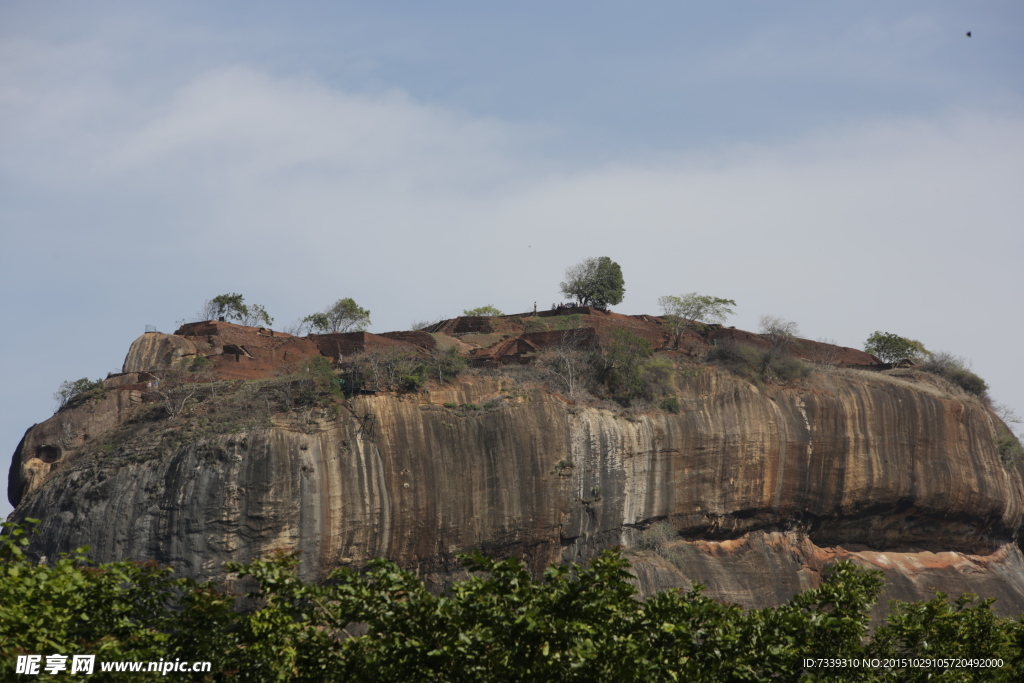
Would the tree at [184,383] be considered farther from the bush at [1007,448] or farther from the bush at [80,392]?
the bush at [1007,448]

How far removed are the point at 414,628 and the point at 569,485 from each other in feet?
72.7

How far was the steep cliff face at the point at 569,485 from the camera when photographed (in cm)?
3572

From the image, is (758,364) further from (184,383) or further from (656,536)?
(184,383)

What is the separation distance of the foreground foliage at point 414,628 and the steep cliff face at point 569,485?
16848 millimetres

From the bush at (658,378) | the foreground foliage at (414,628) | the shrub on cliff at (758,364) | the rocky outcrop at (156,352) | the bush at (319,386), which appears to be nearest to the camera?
the foreground foliage at (414,628)

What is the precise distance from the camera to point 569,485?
128ft

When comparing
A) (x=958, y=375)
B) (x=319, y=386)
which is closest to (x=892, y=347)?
(x=958, y=375)

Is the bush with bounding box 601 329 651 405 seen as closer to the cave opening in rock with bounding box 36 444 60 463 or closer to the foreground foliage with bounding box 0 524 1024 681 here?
the cave opening in rock with bounding box 36 444 60 463

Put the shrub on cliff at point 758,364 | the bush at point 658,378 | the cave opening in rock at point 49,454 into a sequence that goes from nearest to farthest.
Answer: the cave opening in rock at point 49,454 < the bush at point 658,378 < the shrub on cliff at point 758,364

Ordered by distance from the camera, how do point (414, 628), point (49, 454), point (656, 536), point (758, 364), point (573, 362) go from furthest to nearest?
point (758, 364) < point (573, 362) < point (49, 454) < point (656, 536) < point (414, 628)

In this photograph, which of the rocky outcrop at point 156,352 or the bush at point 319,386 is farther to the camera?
the rocky outcrop at point 156,352

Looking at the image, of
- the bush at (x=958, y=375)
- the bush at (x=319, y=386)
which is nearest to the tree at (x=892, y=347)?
the bush at (x=958, y=375)

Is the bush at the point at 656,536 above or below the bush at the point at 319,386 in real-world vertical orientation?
below

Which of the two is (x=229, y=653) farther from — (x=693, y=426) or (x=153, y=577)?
(x=693, y=426)
